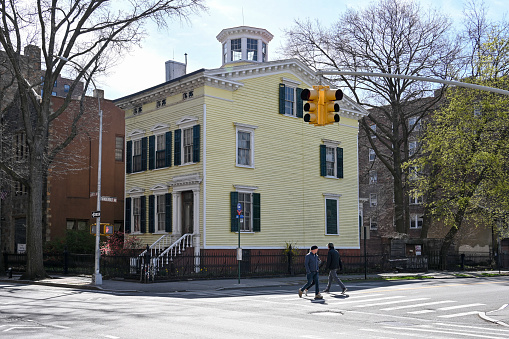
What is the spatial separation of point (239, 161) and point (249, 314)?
17484 millimetres

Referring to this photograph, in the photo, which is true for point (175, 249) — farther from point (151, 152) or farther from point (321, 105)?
point (321, 105)

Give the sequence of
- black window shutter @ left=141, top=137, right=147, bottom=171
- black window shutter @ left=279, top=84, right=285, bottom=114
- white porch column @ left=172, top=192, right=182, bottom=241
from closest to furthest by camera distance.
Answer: white porch column @ left=172, top=192, right=182, bottom=241 < black window shutter @ left=279, top=84, right=285, bottom=114 < black window shutter @ left=141, top=137, right=147, bottom=171

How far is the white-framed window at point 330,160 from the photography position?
119ft

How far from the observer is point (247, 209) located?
31.6 metres

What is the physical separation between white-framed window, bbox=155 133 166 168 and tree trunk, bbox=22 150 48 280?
21.0 ft

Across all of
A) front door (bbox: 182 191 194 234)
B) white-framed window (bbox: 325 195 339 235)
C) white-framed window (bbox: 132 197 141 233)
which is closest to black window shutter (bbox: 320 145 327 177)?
white-framed window (bbox: 325 195 339 235)

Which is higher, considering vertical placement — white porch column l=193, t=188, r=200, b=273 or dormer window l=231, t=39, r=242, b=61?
dormer window l=231, t=39, r=242, b=61

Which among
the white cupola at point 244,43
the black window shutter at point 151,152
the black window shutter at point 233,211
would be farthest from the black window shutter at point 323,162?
the black window shutter at point 151,152

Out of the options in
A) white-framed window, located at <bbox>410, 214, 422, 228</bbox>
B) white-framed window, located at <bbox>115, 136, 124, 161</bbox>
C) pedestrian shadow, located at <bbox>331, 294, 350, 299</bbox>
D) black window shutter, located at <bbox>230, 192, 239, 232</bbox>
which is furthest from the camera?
white-framed window, located at <bbox>410, 214, 422, 228</bbox>

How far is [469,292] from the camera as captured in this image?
22.1 m

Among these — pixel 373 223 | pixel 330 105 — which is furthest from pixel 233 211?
pixel 373 223

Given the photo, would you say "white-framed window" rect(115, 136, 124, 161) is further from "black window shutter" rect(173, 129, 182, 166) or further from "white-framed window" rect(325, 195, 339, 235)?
"white-framed window" rect(325, 195, 339, 235)

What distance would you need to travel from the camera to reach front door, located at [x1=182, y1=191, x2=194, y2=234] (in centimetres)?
3114

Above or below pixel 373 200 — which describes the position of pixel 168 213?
below
